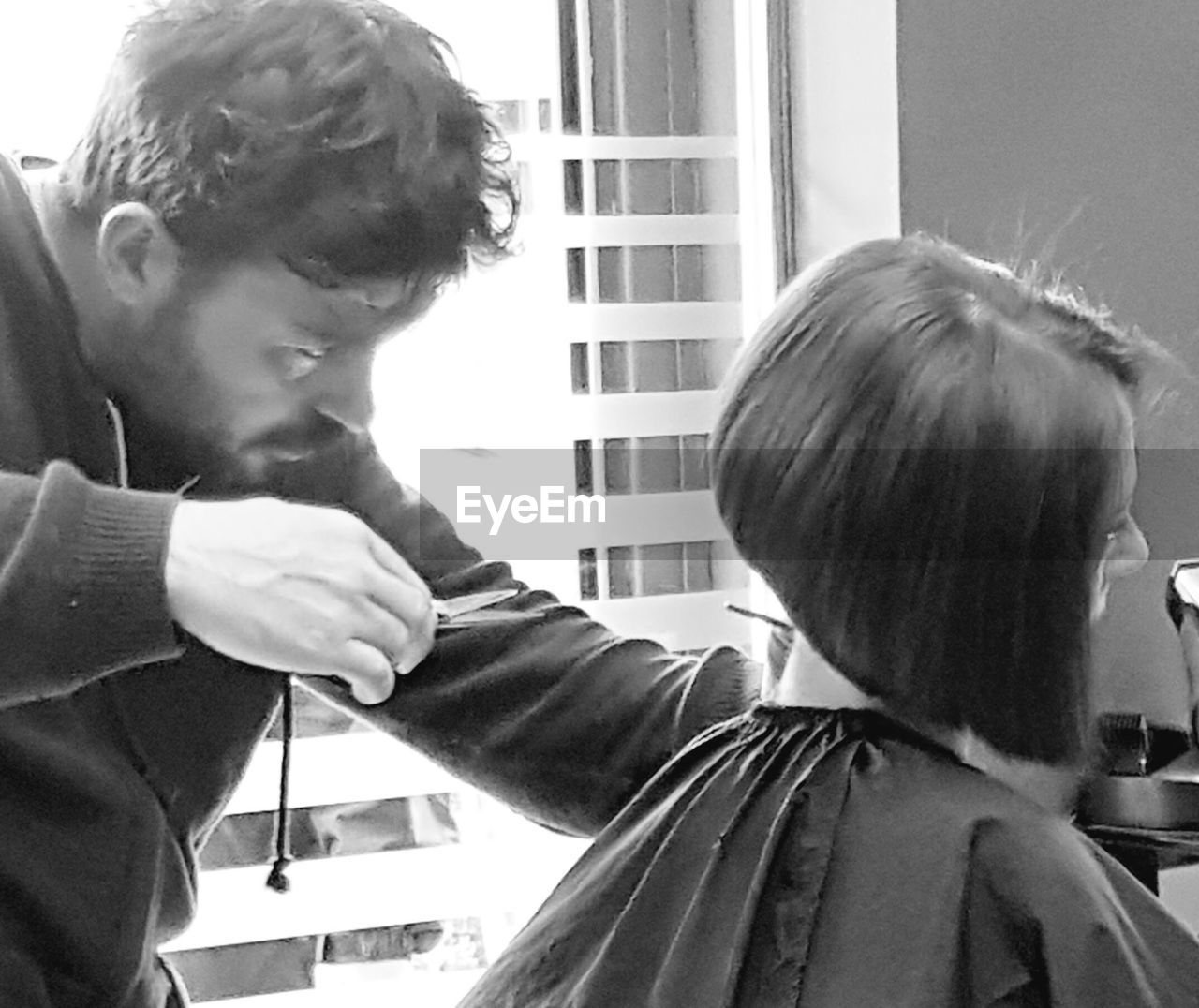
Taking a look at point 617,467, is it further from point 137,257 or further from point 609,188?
point 137,257

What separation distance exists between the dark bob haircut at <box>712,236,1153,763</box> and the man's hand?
0.73ft

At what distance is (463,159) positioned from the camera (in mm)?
1065

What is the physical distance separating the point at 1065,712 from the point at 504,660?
0.43m

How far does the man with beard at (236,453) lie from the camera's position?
937 mm

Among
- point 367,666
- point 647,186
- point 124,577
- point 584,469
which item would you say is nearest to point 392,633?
point 367,666

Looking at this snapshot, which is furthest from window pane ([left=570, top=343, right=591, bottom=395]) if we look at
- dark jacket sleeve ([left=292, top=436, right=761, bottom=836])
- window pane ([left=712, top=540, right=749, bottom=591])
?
dark jacket sleeve ([left=292, top=436, right=761, bottom=836])

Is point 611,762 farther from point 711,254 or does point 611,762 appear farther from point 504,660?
point 711,254

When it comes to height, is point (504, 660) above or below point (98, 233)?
below

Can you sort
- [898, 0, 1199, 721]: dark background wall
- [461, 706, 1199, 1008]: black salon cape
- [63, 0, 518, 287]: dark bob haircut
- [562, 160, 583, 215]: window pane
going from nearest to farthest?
[461, 706, 1199, 1008]: black salon cape, [63, 0, 518, 287]: dark bob haircut, [898, 0, 1199, 721]: dark background wall, [562, 160, 583, 215]: window pane

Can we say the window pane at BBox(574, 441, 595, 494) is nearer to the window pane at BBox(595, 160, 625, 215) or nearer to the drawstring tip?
the window pane at BBox(595, 160, 625, 215)

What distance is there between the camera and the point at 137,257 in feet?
3.46

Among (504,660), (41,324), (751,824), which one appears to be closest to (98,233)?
(41,324)

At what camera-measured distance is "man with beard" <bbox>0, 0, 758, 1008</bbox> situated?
94 cm

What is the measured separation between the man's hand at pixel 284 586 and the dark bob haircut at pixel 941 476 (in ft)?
0.73
